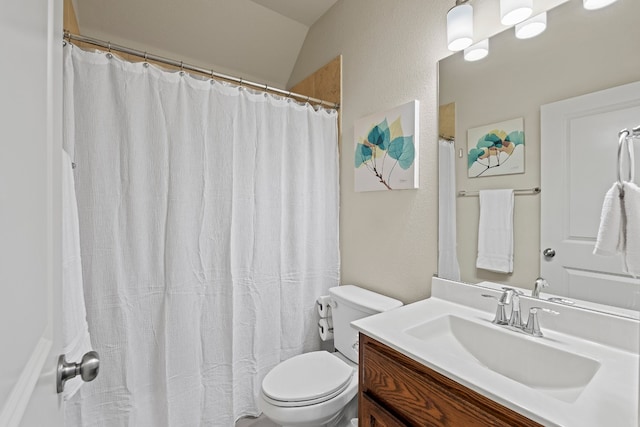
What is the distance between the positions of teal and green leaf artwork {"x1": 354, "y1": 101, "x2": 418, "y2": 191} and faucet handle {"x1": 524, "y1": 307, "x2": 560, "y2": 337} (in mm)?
754

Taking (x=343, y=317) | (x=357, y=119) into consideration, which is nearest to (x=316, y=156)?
(x=357, y=119)

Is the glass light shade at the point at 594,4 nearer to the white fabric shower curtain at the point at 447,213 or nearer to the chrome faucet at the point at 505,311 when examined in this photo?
the white fabric shower curtain at the point at 447,213

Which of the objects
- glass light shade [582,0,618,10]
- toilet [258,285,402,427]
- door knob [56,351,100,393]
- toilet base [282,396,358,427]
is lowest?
toilet base [282,396,358,427]

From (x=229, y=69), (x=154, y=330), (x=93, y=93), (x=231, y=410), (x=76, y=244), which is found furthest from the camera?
(x=229, y=69)

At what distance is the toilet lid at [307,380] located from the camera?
4.30 ft

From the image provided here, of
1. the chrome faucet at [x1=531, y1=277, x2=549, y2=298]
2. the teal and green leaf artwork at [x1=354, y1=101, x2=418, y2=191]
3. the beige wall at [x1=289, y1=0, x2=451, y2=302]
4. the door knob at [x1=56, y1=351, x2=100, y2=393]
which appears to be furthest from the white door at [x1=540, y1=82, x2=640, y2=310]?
the door knob at [x1=56, y1=351, x2=100, y2=393]

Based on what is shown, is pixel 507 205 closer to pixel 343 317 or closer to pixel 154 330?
pixel 343 317

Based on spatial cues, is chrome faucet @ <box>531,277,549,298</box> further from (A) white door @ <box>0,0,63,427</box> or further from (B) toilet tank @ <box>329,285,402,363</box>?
(A) white door @ <box>0,0,63,427</box>

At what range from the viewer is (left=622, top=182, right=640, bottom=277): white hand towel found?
2.94 feet

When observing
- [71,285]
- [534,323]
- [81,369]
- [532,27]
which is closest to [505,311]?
[534,323]

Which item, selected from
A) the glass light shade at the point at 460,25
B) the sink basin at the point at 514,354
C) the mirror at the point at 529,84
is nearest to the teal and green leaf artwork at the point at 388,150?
the mirror at the point at 529,84

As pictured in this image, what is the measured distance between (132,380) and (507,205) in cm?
186

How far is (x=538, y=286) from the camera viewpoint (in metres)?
1.14

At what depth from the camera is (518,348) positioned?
3.32 feet
